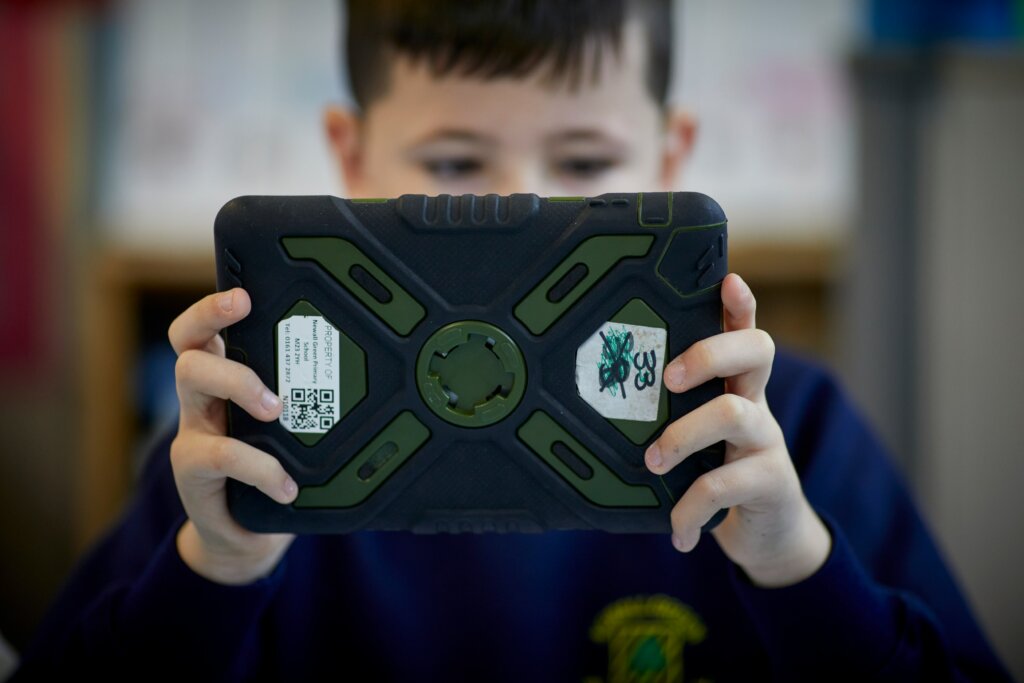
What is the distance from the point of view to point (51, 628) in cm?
79

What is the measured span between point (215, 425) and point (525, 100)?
381 mm

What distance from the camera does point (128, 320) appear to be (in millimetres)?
2092

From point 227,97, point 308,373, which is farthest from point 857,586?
point 227,97

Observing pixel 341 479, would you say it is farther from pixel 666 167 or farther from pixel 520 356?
pixel 666 167

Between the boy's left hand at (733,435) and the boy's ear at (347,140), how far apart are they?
49 cm

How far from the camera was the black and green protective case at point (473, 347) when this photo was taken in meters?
0.54

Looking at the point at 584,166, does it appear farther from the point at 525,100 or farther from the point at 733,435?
the point at 733,435

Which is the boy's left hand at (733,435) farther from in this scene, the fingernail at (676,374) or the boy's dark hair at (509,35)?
the boy's dark hair at (509,35)

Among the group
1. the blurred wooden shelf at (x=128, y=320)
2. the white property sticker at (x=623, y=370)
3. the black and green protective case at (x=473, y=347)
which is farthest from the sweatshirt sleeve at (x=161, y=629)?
the blurred wooden shelf at (x=128, y=320)

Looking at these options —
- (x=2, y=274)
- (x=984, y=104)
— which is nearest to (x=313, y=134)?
(x=2, y=274)

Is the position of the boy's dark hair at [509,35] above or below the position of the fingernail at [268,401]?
above

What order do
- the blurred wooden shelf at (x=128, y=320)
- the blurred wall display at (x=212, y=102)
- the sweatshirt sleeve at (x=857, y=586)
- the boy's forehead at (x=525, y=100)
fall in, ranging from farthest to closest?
the blurred wall display at (x=212, y=102)
the blurred wooden shelf at (x=128, y=320)
the boy's forehead at (x=525, y=100)
the sweatshirt sleeve at (x=857, y=586)

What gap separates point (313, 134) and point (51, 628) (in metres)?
1.56

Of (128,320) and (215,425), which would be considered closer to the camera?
(215,425)
